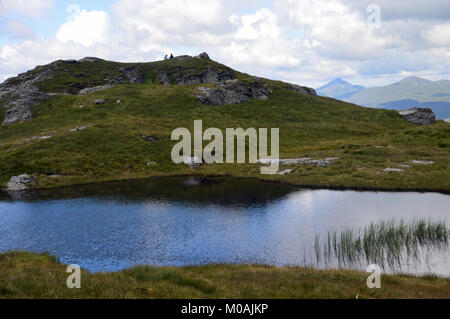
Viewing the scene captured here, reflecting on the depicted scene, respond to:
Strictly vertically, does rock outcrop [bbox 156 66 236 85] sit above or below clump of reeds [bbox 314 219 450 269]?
above

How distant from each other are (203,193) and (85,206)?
19058mm

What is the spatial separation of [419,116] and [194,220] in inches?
5050

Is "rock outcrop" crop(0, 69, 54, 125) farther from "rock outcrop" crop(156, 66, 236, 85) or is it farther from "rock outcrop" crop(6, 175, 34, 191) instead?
"rock outcrop" crop(6, 175, 34, 191)

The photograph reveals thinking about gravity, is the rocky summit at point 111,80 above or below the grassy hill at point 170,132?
above

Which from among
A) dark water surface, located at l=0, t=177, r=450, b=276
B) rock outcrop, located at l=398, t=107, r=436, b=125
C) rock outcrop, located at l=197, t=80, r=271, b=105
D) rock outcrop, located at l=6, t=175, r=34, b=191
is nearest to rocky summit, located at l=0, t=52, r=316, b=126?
rock outcrop, located at l=197, t=80, r=271, b=105

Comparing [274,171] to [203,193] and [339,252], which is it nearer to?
[203,193]

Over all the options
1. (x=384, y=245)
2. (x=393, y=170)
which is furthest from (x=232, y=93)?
(x=384, y=245)

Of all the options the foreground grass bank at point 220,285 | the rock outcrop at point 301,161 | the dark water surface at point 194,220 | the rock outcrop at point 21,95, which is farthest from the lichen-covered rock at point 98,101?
Result: the foreground grass bank at point 220,285

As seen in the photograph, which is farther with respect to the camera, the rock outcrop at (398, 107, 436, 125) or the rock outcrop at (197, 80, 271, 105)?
the rock outcrop at (398, 107, 436, 125)

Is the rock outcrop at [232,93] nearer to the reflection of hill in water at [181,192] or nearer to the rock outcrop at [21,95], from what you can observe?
the rock outcrop at [21,95]

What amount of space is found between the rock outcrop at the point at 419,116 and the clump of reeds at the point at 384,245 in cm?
11654

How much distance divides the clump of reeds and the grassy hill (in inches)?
892

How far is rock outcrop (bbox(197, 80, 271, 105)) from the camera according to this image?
5094 inches

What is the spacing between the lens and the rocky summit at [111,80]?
5044 inches
